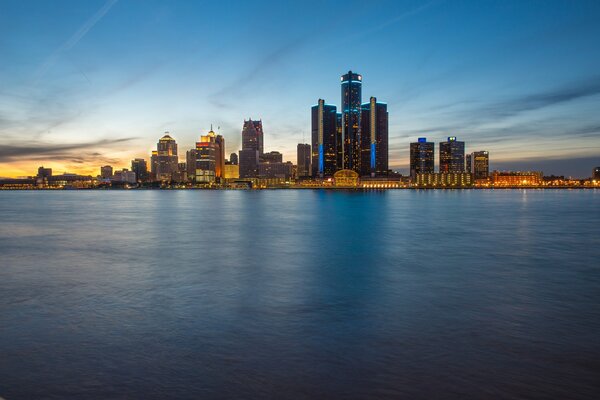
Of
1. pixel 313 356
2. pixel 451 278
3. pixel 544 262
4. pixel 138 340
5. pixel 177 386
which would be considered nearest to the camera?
pixel 177 386

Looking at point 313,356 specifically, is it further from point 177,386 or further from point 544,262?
point 544,262

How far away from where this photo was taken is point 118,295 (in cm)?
1861

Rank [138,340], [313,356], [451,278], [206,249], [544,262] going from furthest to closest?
[206,249]
[544,262]
[451,278]
[138,340]
[313,356]

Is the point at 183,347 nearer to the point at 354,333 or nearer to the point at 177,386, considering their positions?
the point at 177,386

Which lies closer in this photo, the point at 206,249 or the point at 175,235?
the point at 206,249

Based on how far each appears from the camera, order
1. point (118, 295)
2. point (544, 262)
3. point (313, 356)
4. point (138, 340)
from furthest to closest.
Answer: point (544, 262) → point (118, 295) → point (138, 340) → point (313, 356)

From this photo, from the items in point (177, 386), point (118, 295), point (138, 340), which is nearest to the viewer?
point (177, 386)

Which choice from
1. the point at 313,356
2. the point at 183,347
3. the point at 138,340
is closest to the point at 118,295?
the point at 138,340

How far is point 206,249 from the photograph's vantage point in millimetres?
33812

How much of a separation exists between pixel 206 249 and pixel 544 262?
24181 millimetres

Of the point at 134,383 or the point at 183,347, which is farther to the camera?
the point at 183,347

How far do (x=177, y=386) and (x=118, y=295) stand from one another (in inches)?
400

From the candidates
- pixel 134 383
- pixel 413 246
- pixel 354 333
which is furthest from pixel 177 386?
pixel 413 246

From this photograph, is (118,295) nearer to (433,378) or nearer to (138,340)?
(138,340)
